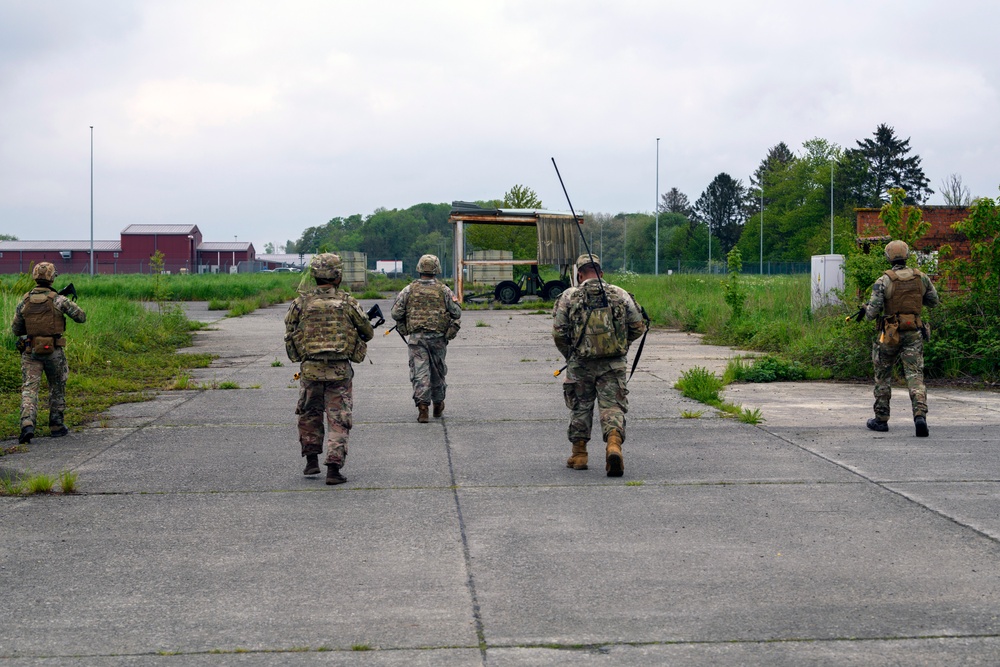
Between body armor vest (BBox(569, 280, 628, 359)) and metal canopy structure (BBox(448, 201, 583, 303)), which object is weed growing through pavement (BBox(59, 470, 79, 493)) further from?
metal canopy structure (BBox(448, 201, 583, 303))

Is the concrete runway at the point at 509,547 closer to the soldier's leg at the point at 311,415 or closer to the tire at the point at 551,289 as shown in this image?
the soldier's leg at the point at 311,415

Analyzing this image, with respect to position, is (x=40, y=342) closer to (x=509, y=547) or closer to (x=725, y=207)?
(x=509, y=547)

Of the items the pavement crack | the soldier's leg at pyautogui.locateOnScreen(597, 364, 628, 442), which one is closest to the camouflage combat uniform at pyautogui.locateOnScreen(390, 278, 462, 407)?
the pavement crack

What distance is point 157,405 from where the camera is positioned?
508 inches

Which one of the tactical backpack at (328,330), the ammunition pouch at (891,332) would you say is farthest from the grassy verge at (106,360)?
the ammunition pouch at (891,332)

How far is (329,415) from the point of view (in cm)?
827

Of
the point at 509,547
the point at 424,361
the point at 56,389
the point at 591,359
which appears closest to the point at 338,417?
the point at 591,359

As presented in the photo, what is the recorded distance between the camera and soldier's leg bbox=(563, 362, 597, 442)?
28.3 ft

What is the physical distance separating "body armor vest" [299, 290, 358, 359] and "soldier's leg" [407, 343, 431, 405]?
2996mm

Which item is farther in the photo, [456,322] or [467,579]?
[456,322]

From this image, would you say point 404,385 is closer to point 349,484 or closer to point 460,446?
point 460,446

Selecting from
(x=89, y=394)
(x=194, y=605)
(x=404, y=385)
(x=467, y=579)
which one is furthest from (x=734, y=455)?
(x=89, y=394)

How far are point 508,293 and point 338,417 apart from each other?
2990 centimetres

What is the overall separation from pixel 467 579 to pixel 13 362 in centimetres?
1096
